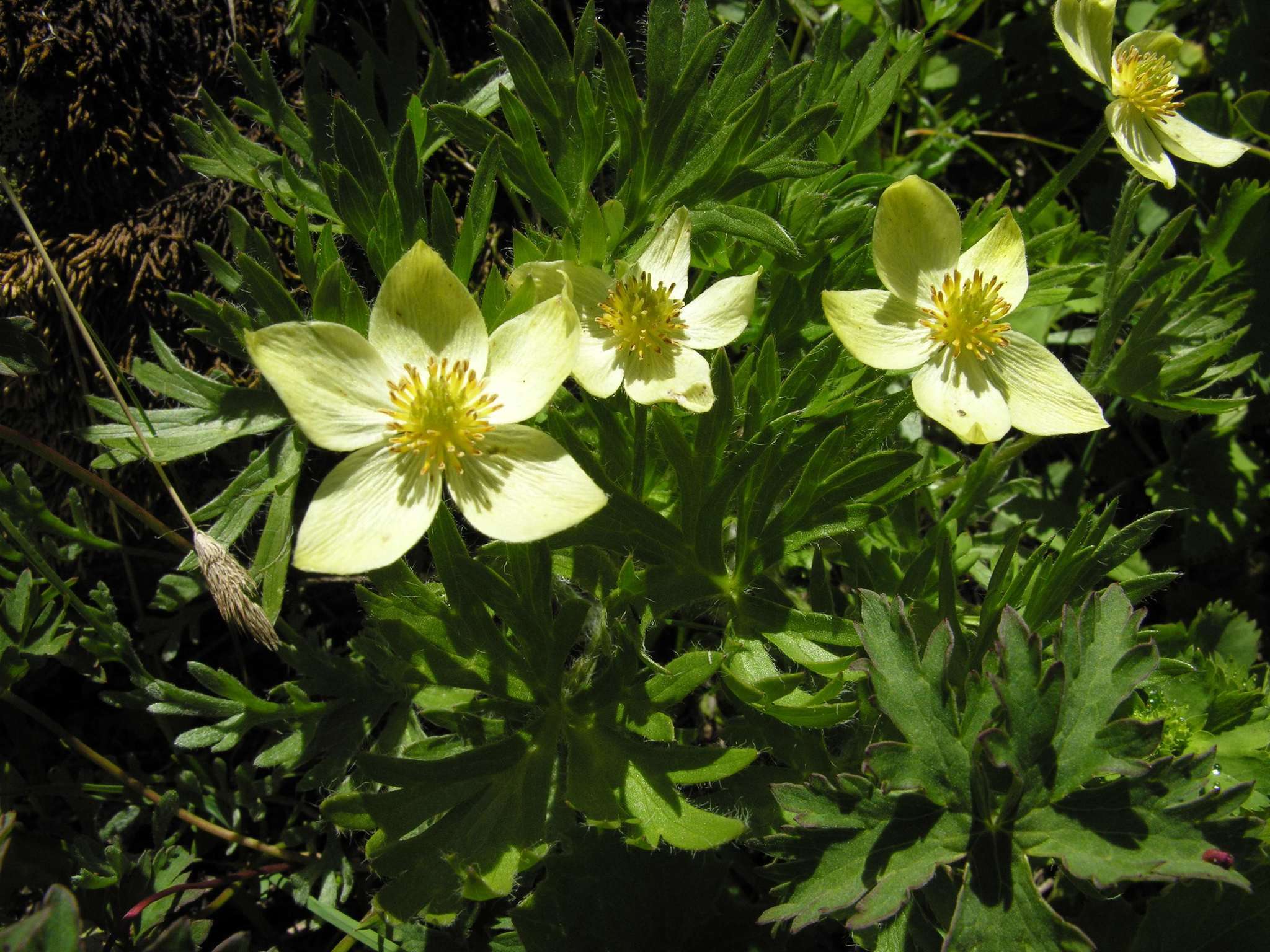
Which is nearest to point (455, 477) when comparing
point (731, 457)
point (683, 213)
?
point (731, 457)

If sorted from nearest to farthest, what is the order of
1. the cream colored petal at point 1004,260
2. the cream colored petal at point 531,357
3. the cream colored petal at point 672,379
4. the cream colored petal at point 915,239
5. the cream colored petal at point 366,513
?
the cream colored petal at point 366,513 → the cream colored petal at point 531,357 → the cream colored petal at point 672,379 → the cream colored petal at point 915,239 → the cream colored petal at point 1004,260

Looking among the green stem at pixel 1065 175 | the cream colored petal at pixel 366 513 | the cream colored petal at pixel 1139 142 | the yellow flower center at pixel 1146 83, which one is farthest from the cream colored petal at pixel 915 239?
the cream colored petal at pixel 366 513

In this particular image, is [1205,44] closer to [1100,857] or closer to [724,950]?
[1100,857]

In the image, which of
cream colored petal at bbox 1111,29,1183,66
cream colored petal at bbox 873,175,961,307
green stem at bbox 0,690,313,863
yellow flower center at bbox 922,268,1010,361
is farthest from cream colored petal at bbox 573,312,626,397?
cream colored petal at bbox 1111,29,1183,66

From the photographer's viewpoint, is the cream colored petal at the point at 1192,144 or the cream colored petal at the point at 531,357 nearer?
the cream colored petal at the point at 531,357

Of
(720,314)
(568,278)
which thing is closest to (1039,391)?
(720,314)

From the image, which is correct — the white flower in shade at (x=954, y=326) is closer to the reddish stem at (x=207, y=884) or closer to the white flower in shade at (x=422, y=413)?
the white flower in shade at (x=422, y=413)
